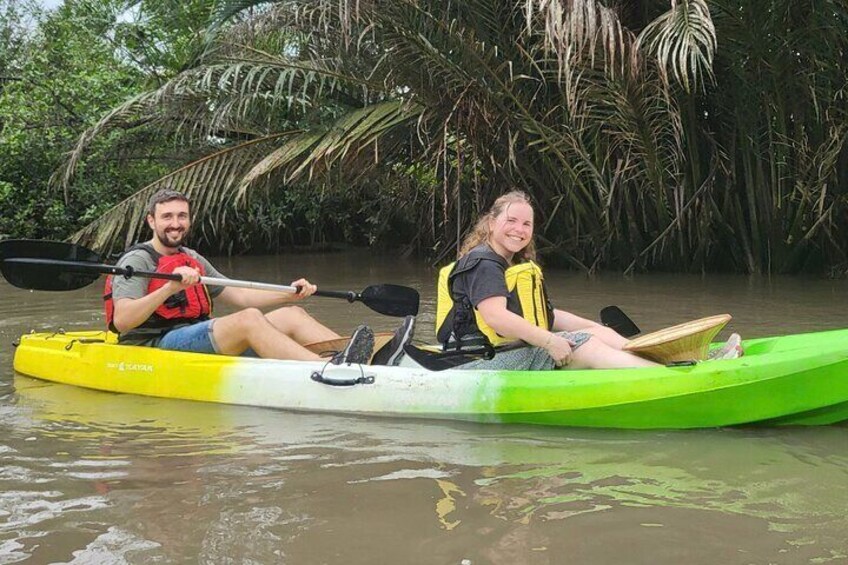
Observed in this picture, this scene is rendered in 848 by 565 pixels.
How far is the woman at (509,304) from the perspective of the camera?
375 centimetres

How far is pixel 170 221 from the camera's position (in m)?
4.52

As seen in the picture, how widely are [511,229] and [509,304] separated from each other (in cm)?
30

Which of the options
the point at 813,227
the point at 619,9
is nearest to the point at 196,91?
the point at 619,9

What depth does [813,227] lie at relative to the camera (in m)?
8.87

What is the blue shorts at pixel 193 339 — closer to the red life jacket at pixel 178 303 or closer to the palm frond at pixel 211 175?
the red life jacket at pixel 178 303

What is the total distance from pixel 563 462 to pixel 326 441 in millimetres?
924

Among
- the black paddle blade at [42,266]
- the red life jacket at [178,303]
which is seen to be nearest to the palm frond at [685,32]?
the red life jacket at [178,303]

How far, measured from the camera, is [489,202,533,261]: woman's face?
3836mm

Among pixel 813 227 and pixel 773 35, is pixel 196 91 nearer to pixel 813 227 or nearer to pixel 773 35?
pixel 773 35

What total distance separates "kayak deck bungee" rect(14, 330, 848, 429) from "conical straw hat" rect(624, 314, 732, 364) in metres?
0.18

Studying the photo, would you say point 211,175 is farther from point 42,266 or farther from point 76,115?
point 42,266

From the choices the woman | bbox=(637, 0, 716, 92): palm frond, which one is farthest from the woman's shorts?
bbox=(637, 0, 716, 92): palm frond

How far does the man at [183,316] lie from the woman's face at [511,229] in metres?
0.74

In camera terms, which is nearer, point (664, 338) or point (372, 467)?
point (372, 467)
